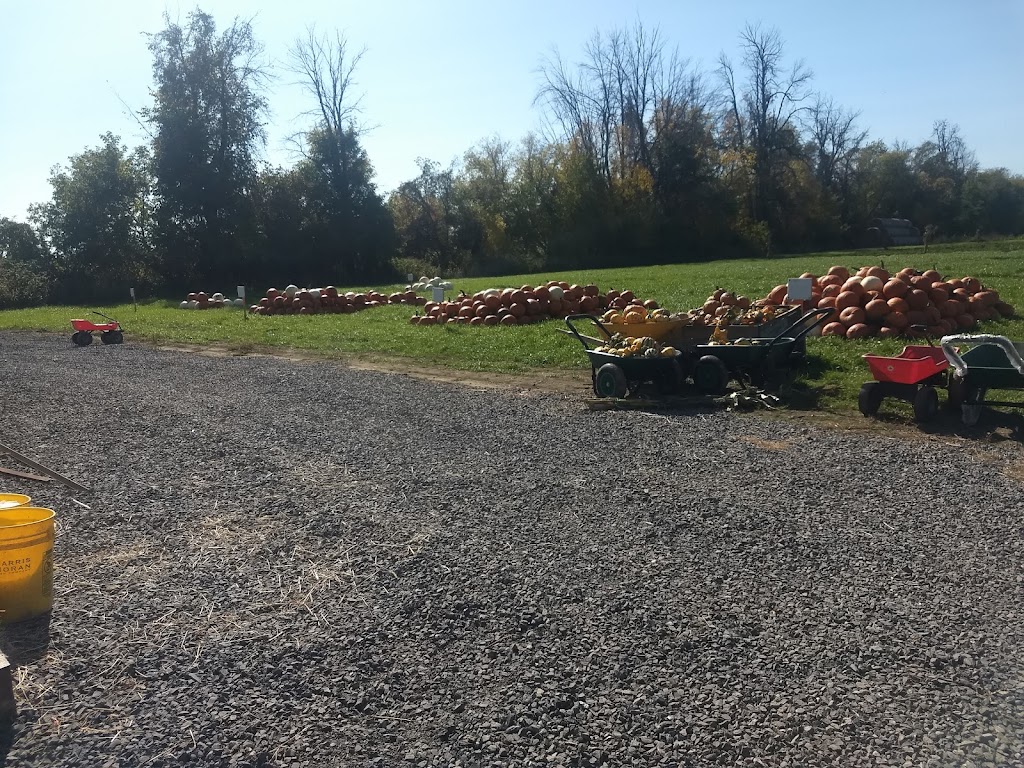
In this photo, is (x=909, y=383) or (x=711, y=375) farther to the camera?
(x=711, y=375)

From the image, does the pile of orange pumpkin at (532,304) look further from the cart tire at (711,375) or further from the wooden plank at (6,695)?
the wooden plank at (6,695)

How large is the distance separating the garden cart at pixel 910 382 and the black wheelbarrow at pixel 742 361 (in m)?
1.53

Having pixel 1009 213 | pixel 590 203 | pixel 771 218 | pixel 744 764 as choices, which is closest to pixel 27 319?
pixel 744 764

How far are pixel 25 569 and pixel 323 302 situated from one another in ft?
75.8

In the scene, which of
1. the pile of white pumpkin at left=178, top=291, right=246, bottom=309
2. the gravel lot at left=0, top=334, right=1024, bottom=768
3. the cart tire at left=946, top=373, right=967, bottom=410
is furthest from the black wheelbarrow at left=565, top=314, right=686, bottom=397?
the pile of white pumpkin at left=178, top=291, right=246, bottom=309

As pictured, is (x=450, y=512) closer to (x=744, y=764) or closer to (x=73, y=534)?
(x=73, y=534)

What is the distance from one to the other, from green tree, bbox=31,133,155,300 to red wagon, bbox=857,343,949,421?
43.6 m

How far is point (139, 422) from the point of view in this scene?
31.4ft

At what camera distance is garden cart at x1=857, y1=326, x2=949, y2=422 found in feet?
26.8

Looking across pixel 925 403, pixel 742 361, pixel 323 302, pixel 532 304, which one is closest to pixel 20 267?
pixel 323 302

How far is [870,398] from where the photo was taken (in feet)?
28.1

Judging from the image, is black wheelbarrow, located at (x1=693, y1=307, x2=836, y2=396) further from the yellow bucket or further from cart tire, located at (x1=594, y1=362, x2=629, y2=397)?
the yellow bucket

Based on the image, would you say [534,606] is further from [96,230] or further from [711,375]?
[96,230]

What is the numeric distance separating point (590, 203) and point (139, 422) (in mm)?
51308
